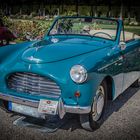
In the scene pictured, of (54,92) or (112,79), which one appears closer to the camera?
(54,92)

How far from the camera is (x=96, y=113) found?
483 centimetres

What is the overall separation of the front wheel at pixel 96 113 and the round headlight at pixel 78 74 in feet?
1.55

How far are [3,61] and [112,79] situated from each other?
164 centimetres

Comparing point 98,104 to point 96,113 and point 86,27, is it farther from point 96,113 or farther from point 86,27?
point 86,27

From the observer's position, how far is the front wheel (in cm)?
462

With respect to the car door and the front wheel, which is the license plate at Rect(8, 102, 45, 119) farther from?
the car door

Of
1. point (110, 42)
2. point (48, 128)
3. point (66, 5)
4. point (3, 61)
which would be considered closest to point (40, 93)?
point (48, 128)

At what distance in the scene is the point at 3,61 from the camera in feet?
16.2

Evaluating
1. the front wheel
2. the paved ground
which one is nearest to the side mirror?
the front wheel

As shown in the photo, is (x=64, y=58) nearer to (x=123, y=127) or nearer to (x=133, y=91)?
(x=123, y=127)

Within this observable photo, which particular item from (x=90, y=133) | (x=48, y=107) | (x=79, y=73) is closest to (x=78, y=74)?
(x=79, y=73)

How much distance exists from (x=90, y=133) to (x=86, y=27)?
85.5 inches

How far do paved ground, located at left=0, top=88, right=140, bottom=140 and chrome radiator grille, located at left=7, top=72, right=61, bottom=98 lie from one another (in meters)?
0.58

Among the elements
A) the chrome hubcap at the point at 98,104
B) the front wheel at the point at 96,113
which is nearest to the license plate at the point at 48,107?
the front wheel at the point at 96,113
